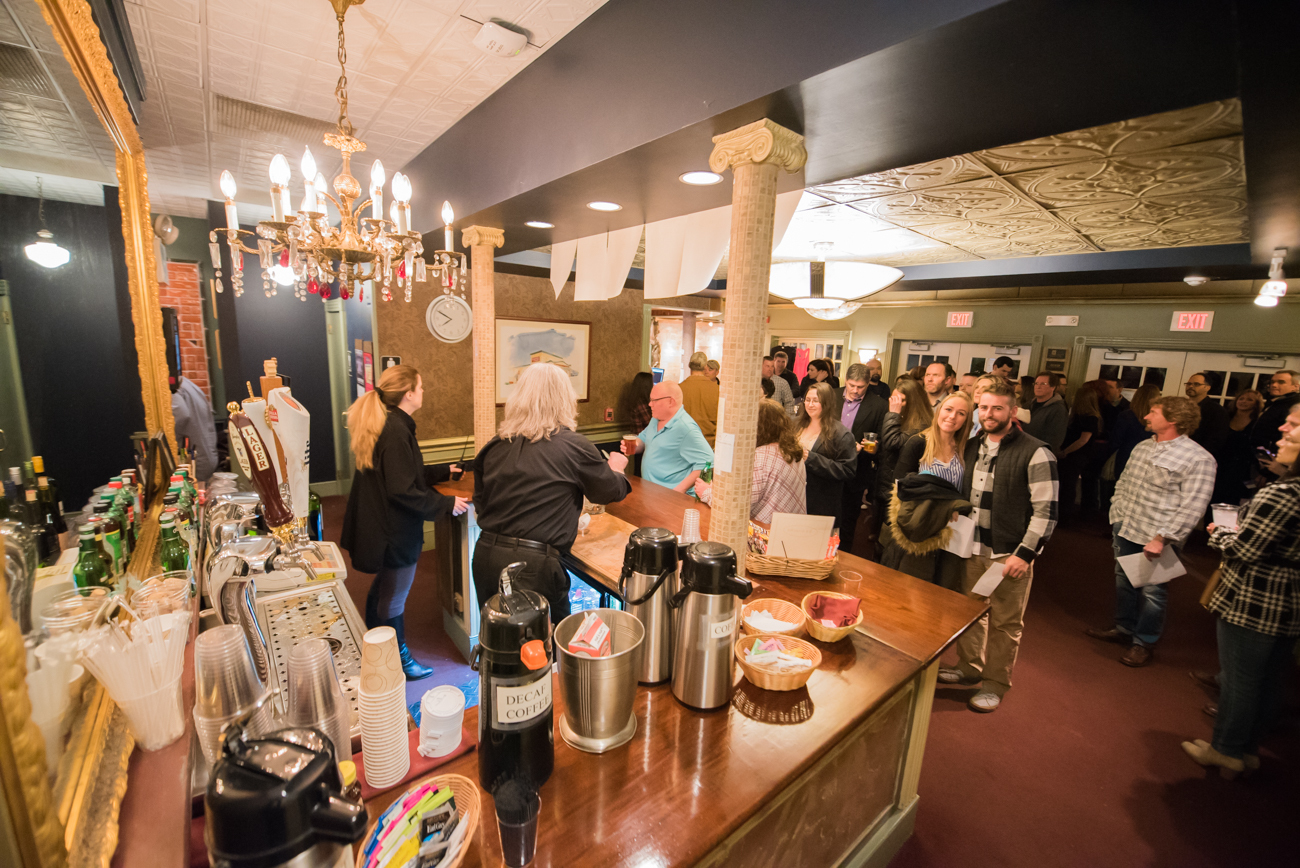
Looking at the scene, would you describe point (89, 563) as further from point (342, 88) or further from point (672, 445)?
point (672, 445)

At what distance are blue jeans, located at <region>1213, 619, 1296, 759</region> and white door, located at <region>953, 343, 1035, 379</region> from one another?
17.2 feet

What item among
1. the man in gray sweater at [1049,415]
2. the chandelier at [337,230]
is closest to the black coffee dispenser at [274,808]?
the chandelier at [337,230]

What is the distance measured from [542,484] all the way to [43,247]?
1.41 meters

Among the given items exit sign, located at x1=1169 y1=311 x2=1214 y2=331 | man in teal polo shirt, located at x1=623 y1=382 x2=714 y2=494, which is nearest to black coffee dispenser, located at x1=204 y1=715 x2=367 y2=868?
man in teal polo shirt, located at x1=623 y1=382 x2=714 y2=494

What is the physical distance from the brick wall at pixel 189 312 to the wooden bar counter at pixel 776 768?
6.36 metres

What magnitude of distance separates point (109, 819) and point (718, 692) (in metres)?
1.08

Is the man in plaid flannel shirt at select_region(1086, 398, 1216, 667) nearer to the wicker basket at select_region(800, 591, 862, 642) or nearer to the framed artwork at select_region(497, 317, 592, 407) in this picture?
the wicker basket at select_region(800, 591, 862, 642)

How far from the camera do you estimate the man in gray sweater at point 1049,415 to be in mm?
5207

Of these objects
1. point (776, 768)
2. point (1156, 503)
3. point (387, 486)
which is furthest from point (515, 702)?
point (1156, 503)

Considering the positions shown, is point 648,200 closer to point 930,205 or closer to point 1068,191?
point 930,205

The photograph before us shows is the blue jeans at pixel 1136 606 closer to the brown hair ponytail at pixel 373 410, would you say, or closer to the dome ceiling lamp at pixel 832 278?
the dome ceiling lamp at pixel 832 278

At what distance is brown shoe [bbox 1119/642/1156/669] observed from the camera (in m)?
3.17

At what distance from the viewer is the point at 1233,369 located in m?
5.75

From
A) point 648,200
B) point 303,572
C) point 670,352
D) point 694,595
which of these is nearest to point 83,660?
point 303,572
